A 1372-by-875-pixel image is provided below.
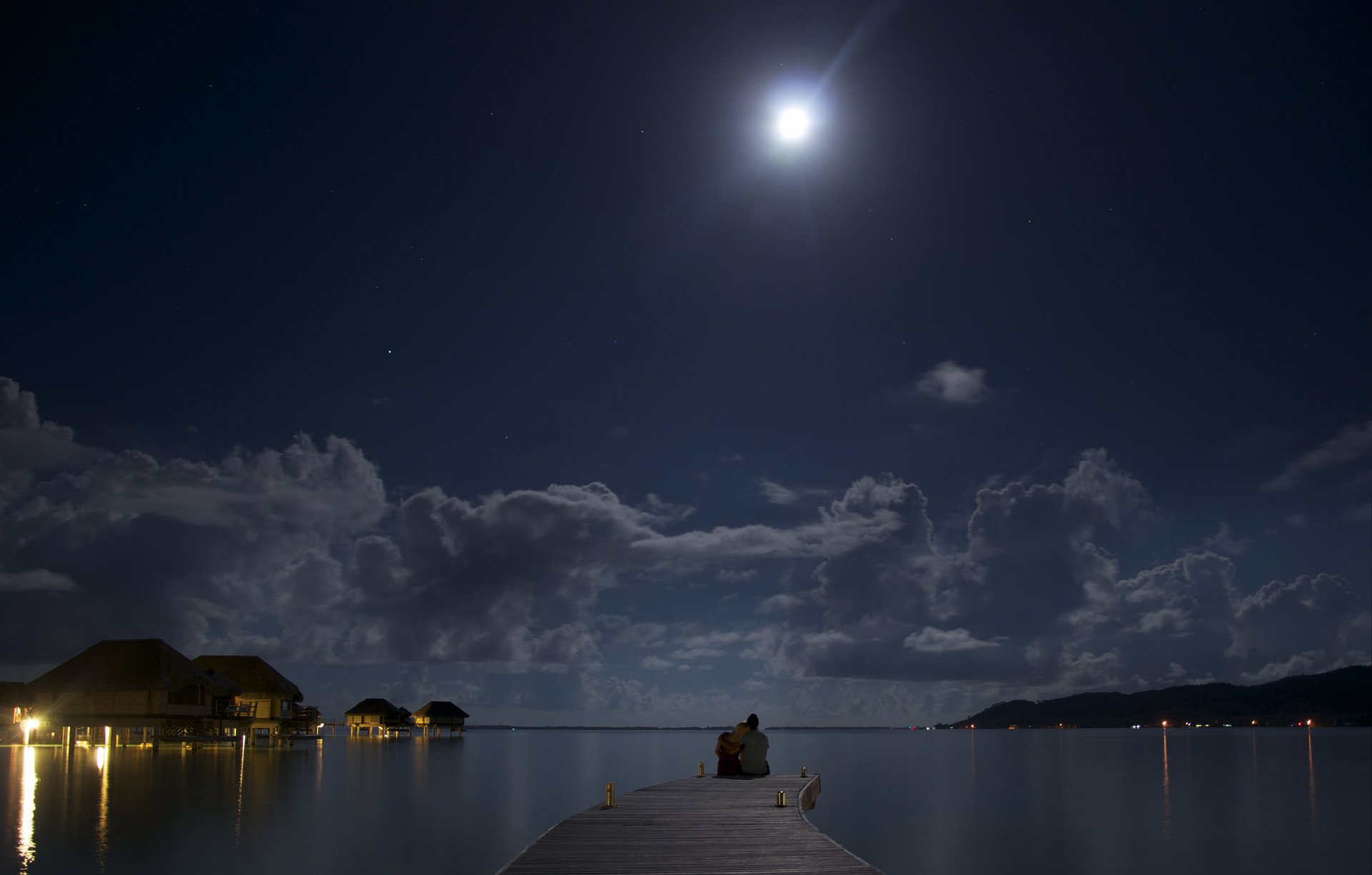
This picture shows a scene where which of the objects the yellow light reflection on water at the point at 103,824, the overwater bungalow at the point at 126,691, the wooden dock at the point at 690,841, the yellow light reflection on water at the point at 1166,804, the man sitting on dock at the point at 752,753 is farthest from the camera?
the overwater bungalow at the point at 126,691

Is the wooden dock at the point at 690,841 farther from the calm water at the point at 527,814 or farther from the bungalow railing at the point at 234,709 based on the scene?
the bungalow railing at the point at 234,709

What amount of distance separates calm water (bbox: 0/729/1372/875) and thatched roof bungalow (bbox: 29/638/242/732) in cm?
244

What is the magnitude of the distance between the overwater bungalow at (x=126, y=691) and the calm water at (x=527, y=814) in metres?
2.27

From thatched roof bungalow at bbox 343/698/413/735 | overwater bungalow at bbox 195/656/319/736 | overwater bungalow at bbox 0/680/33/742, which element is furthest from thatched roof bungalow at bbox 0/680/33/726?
thatched roof bungalow at bbox 343/698/413/735

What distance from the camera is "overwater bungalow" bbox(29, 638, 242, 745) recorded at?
218 ft

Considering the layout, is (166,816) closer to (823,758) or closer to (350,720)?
(823,758)

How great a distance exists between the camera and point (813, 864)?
14.9m

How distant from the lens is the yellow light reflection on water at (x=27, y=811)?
22.8 m

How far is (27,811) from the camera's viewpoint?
101 feet

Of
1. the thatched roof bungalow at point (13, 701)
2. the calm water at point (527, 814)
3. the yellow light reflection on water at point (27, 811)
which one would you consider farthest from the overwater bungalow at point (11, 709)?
the yellow light reflection on water at point (27, 811)

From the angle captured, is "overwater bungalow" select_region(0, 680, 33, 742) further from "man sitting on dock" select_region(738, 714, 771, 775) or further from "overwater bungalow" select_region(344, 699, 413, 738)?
"man sitting on dock" select_region(738, 714, 771, 775)

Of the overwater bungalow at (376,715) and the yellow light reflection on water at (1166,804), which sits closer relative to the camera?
the yellow light reflection on water at (1166,804)

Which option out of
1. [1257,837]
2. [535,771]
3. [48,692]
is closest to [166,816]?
[1257,837]

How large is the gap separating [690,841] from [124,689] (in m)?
62.1
